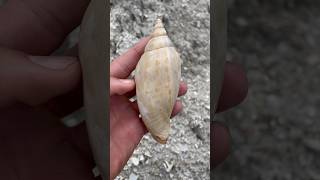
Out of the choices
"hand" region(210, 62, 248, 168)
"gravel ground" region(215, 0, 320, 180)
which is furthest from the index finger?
"gravel ground" region(215, 0, 320, 180)

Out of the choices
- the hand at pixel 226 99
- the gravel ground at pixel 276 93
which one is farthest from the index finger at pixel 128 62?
the gravel ground at pixel 276 93

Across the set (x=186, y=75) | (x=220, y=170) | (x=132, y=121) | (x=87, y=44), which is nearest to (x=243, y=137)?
(x=220, y=170)

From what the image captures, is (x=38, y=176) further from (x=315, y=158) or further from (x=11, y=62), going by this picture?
(x=315, y=158)

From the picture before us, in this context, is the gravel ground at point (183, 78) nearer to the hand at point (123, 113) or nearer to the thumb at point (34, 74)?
the hand at point (123, 113)

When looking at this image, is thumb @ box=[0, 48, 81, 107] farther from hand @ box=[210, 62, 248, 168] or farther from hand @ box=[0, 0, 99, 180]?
hand @ box=[210, 62, 248, 168]

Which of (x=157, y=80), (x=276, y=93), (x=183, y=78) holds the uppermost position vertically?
(x=157, y=80)

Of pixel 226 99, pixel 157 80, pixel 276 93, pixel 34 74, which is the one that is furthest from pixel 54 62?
pixel 276 93

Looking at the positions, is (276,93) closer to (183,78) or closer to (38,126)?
(183,78)
